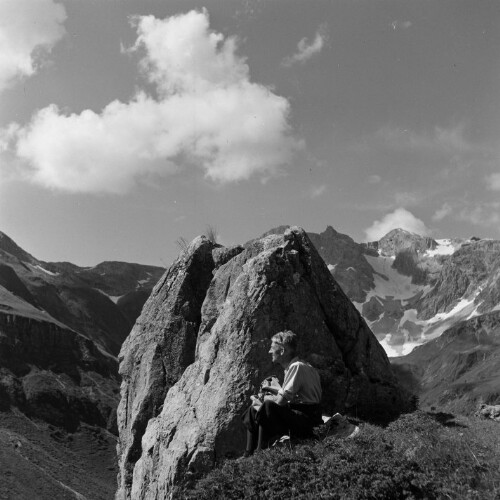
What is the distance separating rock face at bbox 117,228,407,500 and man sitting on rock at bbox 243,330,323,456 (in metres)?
6.26

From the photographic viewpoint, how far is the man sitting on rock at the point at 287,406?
13.4m

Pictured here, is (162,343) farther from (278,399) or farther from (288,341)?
(278,399)

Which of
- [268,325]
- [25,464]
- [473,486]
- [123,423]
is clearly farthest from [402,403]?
[25,464]

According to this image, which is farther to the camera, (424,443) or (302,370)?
(302,370)

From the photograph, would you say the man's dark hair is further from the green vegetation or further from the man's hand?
the green vegetation

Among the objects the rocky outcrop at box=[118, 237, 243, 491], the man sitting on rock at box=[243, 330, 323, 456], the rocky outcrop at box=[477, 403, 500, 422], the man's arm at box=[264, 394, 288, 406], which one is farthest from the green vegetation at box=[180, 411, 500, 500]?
the rocky outcrop at box=[477, 403, 500, 422]

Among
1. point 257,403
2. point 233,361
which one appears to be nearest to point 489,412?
point 233,361

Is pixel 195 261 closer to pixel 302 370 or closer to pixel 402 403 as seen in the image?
pixel 402 403

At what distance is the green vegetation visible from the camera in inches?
411

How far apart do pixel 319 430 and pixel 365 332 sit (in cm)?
1377

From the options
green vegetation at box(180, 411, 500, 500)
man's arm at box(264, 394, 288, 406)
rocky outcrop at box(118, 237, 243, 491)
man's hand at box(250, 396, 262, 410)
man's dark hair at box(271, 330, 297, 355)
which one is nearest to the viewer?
green vegetation at box(180, 411, 500, 500)

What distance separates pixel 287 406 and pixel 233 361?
8.64 meters

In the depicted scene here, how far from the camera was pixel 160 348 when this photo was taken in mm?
30906

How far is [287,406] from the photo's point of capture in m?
13.5
